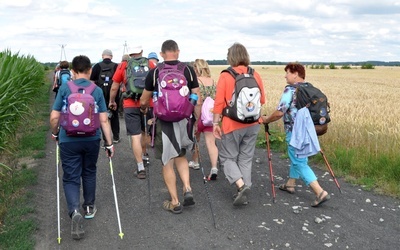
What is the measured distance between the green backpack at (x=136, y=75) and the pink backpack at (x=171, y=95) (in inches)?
57.9

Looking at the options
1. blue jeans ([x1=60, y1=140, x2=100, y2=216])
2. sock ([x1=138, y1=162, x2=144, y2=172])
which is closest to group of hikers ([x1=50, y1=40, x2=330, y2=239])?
blue jeans ([x1=60, y1=140, x2=100, y2=216])

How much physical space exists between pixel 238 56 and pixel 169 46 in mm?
999

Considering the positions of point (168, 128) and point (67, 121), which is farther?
point (168, 128)

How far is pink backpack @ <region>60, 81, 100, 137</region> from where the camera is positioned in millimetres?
4734

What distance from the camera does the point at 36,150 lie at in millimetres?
9406

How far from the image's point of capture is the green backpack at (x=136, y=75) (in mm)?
6871

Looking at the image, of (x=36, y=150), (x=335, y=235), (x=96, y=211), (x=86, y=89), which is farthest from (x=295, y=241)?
(x=36, y=150)

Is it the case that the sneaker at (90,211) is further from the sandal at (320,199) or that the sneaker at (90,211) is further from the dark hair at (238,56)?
the sandal at (320,199)

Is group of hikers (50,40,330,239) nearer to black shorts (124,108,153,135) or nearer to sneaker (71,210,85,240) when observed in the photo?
sneaker (71,210,85,240)

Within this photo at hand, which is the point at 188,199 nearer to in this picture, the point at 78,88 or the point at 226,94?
the point at 226,94

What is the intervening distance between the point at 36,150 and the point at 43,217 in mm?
4282

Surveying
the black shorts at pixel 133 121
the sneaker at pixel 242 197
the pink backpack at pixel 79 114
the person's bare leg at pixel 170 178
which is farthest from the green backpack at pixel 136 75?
the sneaker at pixel 242 197

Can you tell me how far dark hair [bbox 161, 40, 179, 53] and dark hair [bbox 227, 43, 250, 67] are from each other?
0.82 meters

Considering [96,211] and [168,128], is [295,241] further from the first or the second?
[96,211]
